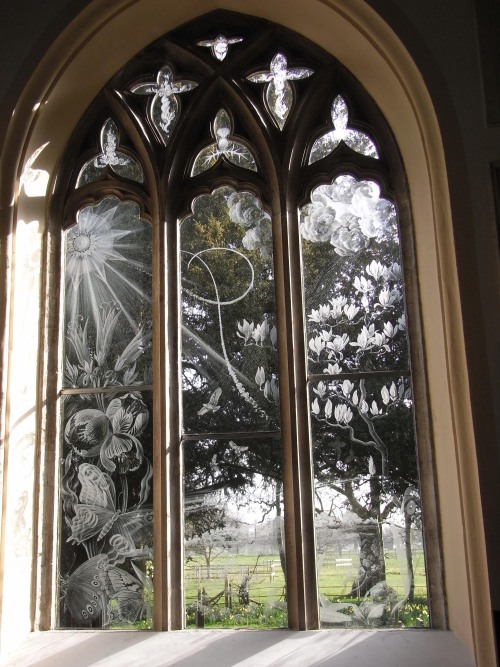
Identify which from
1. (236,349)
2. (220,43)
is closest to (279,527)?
(236,349)

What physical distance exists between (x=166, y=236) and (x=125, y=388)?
0.71 m

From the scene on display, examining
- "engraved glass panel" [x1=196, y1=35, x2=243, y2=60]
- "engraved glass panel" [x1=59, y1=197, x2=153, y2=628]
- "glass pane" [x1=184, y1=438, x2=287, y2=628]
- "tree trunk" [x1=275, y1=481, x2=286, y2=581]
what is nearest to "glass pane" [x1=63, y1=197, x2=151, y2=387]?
"engraved glass panel" [x1=59, y1=197, x2=153, y2=628]

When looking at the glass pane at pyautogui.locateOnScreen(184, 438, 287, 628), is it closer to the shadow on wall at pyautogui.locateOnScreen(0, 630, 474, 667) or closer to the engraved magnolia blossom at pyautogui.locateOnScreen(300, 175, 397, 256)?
the shadow on wall at pyautogui.locateOnScreen(0, 630, 474, 667)

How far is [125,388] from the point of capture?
3.54 metres

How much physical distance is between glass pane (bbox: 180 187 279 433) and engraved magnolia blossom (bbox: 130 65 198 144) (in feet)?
1.38

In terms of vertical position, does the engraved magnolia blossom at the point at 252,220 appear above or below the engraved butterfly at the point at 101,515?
above

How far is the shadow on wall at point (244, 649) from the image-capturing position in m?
2.90

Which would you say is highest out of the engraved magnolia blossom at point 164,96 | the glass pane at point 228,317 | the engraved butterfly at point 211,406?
the engraved magnolia blossom at point 164,96

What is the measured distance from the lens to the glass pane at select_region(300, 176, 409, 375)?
3461 millimetres

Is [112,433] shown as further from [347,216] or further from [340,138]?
[340,138]

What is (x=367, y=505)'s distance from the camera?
329 cm

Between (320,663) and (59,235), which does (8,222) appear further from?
(320,663)

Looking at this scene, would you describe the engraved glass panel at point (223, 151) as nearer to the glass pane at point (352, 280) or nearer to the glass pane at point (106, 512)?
the glass pane at point (352, 280)

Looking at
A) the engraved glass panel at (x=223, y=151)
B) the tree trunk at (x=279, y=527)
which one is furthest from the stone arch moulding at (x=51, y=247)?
the tree trunk at (x=279, y=527)
